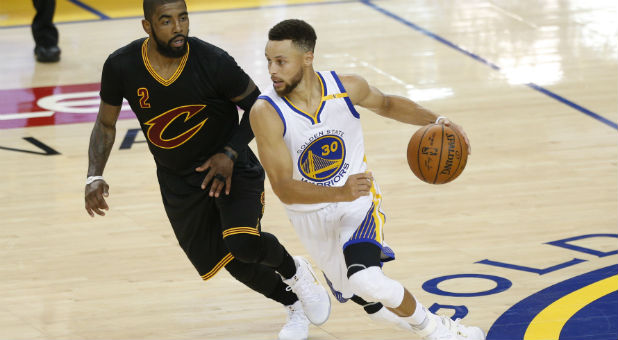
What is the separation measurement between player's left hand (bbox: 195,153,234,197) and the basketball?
32.8 inches

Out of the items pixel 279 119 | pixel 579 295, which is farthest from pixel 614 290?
pixel 279 119

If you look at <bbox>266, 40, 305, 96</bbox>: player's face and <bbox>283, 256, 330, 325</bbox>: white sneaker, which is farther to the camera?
<bbox>283, 256, 330, 325</bbox>: white sneaker

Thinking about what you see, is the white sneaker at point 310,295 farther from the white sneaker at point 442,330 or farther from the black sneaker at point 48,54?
the black sneaker at point 48,54

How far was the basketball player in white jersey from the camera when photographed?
4.18 m

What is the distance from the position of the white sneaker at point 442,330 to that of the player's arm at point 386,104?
768 millimetres

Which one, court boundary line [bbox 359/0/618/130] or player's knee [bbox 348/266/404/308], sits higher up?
player's knee [bbox 348/266/404/308]

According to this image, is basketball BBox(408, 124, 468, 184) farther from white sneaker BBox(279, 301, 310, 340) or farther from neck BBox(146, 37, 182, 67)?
neck BBox(146, 37, 182, 67)

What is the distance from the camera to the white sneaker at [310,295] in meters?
4.86

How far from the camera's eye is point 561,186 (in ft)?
22.3

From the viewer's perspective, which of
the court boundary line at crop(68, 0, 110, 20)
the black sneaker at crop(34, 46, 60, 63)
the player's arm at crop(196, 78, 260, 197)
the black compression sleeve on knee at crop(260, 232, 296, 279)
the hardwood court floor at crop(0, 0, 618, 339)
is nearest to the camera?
the player's arm at crop(196, 78, 260, 197)

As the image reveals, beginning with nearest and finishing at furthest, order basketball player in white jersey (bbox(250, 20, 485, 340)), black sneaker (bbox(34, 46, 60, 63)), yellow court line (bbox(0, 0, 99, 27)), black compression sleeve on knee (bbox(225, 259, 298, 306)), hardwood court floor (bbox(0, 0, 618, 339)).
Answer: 1. basketball player in white jersey (bbox(250, 20, 485, 340))
2. black compression sleeve on knee (bbox(225, 259, 298, 306))
3. hardwood court floor (bbox(0, 0, 618, 339))
4. black sneaker (bbox(34, 46, 60, 63))
5. yellow court line (bbox(0, 0, 99, 27))

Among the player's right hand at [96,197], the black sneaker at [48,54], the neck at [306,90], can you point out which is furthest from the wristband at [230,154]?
the black sneaker at [48,54]

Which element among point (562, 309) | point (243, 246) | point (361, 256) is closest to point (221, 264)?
point (243, 246)

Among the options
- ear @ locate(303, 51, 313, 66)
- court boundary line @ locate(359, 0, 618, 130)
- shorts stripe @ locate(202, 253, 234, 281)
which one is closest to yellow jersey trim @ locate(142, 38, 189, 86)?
ear @ locate(303, 51, 313, 66)
